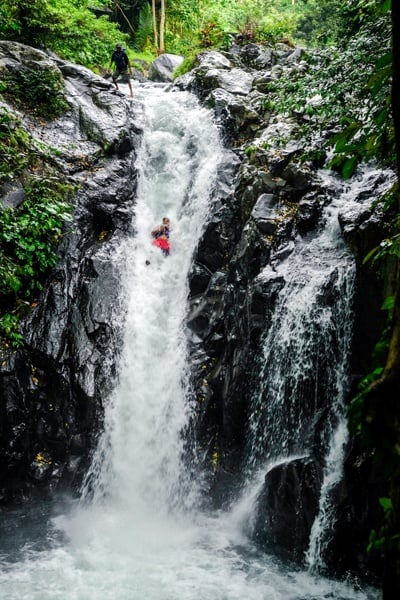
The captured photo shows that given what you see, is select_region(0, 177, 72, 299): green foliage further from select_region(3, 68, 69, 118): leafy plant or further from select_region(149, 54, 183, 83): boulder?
select_region(149, 54, 183, 83): boulder

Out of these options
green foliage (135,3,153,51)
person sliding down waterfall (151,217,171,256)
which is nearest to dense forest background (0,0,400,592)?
person sliding down waterfall (151,217,171,256)

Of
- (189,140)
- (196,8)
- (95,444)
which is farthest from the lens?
(196,8)

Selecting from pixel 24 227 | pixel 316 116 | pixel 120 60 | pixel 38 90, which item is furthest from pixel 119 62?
pixel 24 227

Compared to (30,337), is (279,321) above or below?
above

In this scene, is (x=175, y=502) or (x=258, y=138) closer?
(x=175, y=502)

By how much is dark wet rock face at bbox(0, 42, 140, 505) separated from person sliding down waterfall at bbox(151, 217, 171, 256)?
30.5 inches

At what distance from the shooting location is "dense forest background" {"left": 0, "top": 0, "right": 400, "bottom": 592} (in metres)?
1.84

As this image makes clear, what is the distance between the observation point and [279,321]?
25.7 ft

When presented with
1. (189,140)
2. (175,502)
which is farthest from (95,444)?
(189,140)

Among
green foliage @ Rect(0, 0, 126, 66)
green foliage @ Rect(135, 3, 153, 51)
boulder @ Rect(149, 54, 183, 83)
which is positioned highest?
green foliage @ Rect(135, 3, 153, 51)

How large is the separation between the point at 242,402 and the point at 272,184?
4.58m

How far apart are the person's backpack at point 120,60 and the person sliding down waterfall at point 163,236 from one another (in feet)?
24.9

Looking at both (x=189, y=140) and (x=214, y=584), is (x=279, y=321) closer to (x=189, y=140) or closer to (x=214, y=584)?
(x=214, y=584)

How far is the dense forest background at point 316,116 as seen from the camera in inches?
72.6
